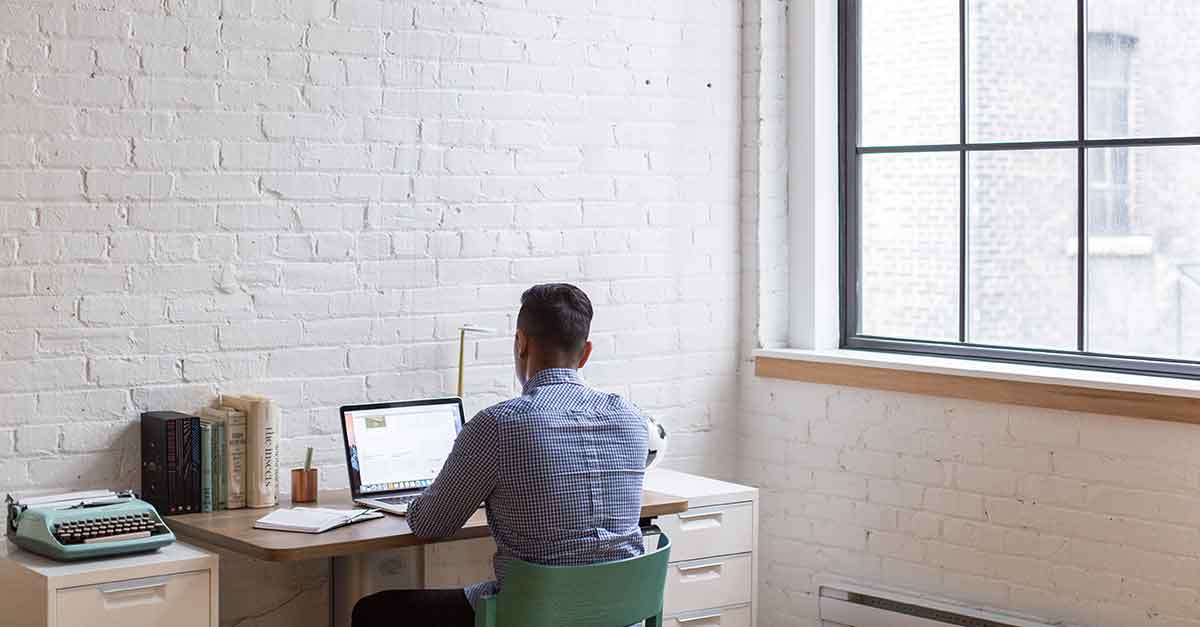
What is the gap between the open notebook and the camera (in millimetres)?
3293

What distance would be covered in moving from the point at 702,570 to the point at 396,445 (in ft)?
3.16

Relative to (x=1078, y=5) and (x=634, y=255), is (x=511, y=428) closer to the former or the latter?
(x=634, y=255)

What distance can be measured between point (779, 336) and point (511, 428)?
196 centimetres

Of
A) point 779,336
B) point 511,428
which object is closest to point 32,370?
point 511,428

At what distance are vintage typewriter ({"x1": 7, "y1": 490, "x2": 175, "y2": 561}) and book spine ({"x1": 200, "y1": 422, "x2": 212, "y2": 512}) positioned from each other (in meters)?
0.24

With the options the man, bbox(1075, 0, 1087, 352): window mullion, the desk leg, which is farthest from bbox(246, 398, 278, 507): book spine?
bbox(1075, 0, 1087, 352): window mullion

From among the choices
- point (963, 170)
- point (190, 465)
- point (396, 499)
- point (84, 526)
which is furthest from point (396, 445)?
point (963, 170)

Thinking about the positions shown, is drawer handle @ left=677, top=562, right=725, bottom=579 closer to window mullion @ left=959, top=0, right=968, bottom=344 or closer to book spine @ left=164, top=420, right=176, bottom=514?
window mullion @ left=959, top=0, right=968, bottom=344

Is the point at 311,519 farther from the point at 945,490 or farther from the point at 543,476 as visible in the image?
the point at 945,490

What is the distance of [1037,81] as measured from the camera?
4207mm

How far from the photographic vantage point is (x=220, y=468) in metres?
3.57

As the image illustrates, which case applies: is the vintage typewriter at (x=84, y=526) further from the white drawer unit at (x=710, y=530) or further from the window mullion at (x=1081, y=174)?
the window mullion at (x=1081, y=174)

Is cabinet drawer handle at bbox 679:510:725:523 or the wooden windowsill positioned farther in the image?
cabinet drawer handle at bbox 679:510:725:523

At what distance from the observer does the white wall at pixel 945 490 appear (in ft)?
12.5
